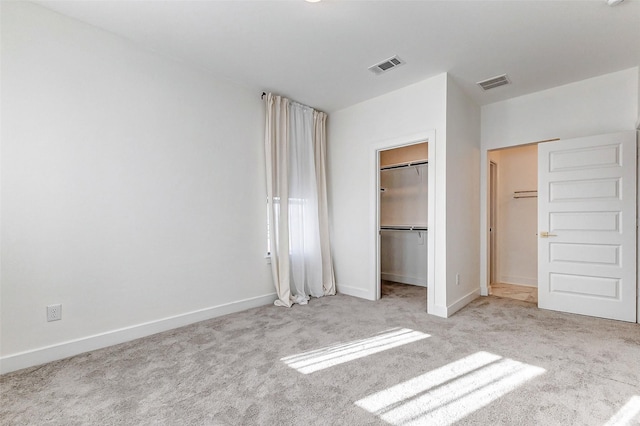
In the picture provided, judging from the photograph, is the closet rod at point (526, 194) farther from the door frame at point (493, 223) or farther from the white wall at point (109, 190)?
the white wall at point (109, 190)

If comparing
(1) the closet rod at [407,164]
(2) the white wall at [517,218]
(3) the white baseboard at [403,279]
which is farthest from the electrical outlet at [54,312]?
(2) the white wall at [517,218]

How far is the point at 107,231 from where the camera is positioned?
2590mm

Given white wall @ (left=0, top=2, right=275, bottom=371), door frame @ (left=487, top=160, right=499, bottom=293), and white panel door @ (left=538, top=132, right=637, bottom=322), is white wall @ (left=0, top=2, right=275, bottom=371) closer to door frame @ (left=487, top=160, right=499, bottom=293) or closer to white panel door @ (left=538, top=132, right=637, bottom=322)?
white panel door @ (left=538, top=132, right=637, bottom=322)

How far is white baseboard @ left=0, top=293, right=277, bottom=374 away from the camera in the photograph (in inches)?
85.3

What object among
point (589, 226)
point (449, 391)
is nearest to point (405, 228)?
point (589, 226)

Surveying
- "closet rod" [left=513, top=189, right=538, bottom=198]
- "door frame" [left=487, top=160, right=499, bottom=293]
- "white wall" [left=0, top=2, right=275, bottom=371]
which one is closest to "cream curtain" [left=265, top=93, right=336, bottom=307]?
"white wall" [left=0, top=2, right=275, bottom=371]

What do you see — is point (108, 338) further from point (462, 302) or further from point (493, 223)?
point (493, 223)

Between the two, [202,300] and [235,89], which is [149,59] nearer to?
[235,89]

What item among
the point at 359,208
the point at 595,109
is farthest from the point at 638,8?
the point at 359,208

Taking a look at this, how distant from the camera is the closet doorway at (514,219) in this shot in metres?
4.76

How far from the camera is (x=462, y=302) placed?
3.68 meters

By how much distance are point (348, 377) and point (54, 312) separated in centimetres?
230

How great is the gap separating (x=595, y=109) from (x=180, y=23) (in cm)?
450

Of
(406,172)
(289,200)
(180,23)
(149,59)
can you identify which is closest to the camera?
(180,23)
